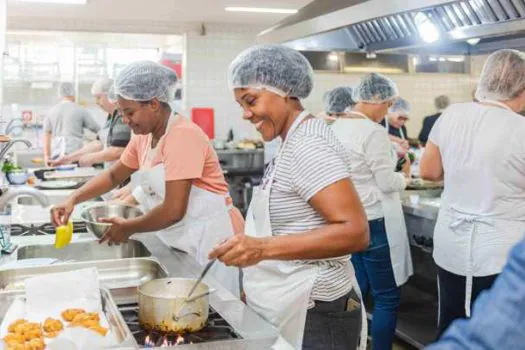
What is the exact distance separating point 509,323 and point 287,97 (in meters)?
1.29

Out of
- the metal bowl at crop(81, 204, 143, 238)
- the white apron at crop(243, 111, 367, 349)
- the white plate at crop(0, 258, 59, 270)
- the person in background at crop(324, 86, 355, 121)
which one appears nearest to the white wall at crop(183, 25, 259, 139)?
the person in background at crop(324, 86, 355, 121)

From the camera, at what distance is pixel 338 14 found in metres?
2.95

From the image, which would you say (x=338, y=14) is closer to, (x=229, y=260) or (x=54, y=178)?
(x=229, y=260)

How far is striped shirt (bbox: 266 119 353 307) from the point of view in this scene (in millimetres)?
1615

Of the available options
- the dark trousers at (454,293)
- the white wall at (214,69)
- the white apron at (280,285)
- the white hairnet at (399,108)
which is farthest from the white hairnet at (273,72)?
the white wall at (214,69)

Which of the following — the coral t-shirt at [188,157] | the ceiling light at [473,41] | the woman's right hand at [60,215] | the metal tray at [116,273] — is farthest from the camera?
the ceiling light at [473,41]

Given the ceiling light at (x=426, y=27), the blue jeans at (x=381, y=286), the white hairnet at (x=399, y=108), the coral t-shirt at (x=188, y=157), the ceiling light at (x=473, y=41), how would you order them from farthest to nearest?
1. the white hairnet at (x=399, y=108)
2. the ceiling light at (x=473, y=41)
3. the blue jeans at (x=381, y=286)
4. the ceiling light at (x=426, y=27)
5. the coral t-shirt at (x=188, y=157)

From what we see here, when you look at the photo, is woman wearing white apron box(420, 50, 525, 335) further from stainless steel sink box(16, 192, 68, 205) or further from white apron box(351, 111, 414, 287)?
stainless steel sink box(16, 192, 68, 205)

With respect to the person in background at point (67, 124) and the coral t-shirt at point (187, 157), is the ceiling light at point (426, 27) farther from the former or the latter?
the person in background at point (67, 124)

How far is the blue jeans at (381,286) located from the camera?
3.20 metres

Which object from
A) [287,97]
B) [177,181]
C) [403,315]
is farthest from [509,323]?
[403,315]

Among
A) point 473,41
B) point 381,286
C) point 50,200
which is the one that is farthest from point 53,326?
point 473,41

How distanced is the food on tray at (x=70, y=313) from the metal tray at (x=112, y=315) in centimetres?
8

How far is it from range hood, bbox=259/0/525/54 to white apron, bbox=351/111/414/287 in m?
0.52
